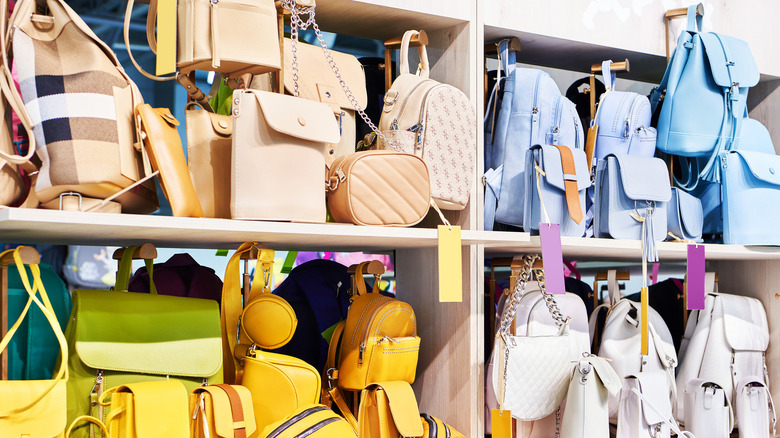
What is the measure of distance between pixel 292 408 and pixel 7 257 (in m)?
0.66

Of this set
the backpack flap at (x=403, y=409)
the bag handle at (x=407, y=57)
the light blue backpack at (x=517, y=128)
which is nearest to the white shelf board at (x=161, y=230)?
the light blue backpack at (x=517, y=128)

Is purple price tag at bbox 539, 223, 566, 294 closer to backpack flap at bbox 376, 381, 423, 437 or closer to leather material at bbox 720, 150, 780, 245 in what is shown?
backpack flap at bbox 376, 381, 423, 437

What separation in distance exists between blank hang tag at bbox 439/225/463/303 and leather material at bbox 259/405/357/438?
371 mm

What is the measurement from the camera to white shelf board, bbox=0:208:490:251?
1226 millimetres

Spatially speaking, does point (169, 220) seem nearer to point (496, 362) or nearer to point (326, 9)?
point (326, 9)

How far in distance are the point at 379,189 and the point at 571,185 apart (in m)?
0.61

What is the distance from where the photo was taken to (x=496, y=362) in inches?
73.4

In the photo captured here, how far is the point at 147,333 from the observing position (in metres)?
1.50

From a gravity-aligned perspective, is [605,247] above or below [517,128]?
below

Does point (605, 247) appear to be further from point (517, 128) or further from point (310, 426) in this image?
point (310, 426)

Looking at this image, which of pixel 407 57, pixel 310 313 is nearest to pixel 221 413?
pixel 310 313

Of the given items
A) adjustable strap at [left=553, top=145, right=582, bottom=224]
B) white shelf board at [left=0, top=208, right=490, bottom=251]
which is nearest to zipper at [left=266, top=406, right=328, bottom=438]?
white shelf board at [left=0, top=208, right=490, bottom=251]

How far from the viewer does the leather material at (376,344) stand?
1706 millimetres

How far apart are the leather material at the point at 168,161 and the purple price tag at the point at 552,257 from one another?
88cm
